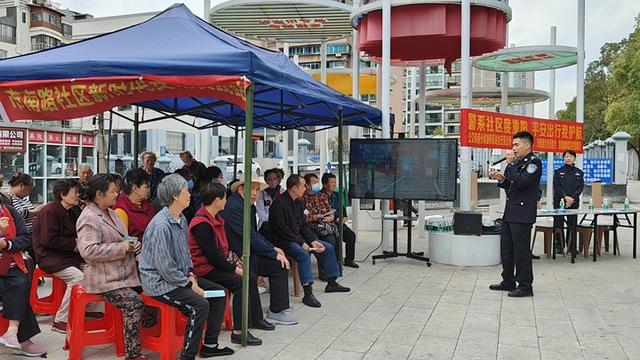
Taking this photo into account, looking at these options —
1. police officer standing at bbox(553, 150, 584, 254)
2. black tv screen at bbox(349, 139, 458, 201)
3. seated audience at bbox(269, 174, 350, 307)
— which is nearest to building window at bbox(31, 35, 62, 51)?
black tv screen at bbox(349, 139, 458, 201)

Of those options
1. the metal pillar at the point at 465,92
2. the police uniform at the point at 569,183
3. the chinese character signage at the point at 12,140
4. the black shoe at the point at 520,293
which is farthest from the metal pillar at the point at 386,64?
the chinese character signage at the point at 12,140

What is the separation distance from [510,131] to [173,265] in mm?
6172

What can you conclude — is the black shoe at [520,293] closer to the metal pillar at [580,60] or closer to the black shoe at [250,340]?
the black shoe at [250,340]

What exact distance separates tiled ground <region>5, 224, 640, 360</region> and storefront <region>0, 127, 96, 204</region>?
8.30m

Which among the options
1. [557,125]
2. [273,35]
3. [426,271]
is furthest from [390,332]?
[273,35]

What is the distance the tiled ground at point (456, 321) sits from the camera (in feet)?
14.1

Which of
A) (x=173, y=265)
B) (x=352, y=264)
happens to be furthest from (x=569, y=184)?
(x=173, y=265)

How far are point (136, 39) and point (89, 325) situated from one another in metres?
2.46

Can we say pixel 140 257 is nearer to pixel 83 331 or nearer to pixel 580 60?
pixel 83 331

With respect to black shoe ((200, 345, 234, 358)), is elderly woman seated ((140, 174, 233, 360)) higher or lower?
higher

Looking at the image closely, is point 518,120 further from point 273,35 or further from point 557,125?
point 273,35

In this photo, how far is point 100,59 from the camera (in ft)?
14.9

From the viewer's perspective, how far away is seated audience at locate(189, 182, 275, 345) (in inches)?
165

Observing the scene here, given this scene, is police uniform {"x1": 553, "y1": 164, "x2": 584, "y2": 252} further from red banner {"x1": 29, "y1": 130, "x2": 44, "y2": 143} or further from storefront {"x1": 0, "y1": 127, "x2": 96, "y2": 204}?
red banner {"x1": 29, "y1": 130, "x2": 44, "y2": 143}
